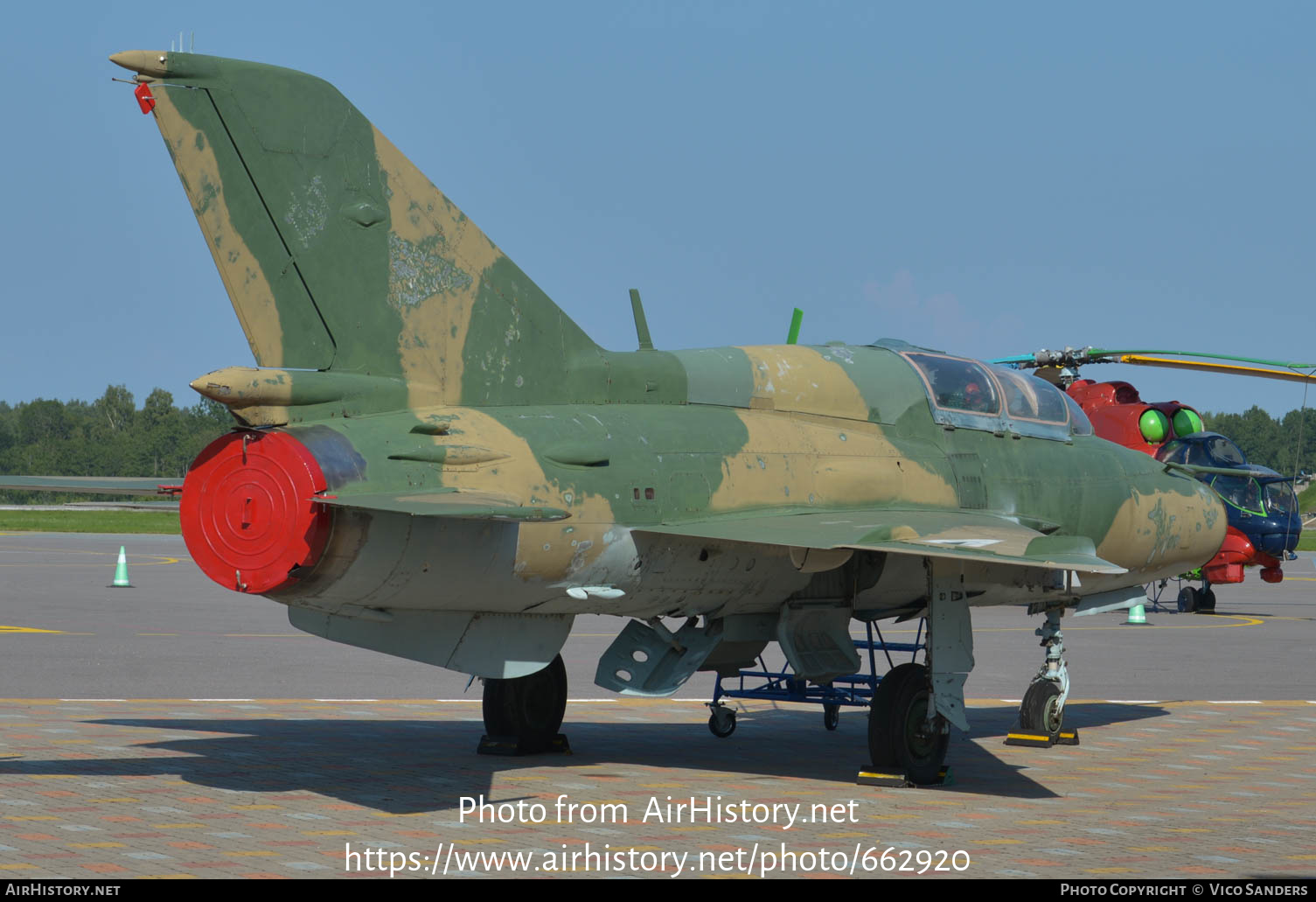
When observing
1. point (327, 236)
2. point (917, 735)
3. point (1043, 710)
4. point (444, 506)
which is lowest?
point (1043, 710)

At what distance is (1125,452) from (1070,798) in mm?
4387

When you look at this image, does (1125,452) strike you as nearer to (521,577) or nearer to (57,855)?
(521,577)

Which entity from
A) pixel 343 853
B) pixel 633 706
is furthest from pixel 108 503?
pixel 343 853

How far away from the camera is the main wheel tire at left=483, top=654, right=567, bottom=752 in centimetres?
1247

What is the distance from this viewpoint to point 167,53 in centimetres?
934

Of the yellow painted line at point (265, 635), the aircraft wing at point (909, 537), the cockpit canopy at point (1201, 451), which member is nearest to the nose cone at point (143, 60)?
the aircraft wing at point (909, 537)

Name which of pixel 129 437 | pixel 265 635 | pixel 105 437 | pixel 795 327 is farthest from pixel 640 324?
pixel 105 437

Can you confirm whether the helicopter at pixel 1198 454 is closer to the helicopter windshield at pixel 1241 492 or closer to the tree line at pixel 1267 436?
the helicopter windshield at pixel 1241 492

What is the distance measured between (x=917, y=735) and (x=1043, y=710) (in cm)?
285

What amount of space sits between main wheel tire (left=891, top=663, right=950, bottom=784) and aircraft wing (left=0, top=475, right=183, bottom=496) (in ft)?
18.0

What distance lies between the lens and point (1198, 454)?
1149 inches

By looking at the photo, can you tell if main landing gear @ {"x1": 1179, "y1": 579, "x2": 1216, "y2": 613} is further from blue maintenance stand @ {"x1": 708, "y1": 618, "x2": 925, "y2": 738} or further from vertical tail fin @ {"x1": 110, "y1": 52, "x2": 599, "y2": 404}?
vertical tail fin @ {"x1": 110, "y1": 52, "x2": 599, "y2": 404}

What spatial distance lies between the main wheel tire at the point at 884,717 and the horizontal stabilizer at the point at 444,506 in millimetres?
3411

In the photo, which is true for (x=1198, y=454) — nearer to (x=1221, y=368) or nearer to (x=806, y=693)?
(x=1221, y=368)
